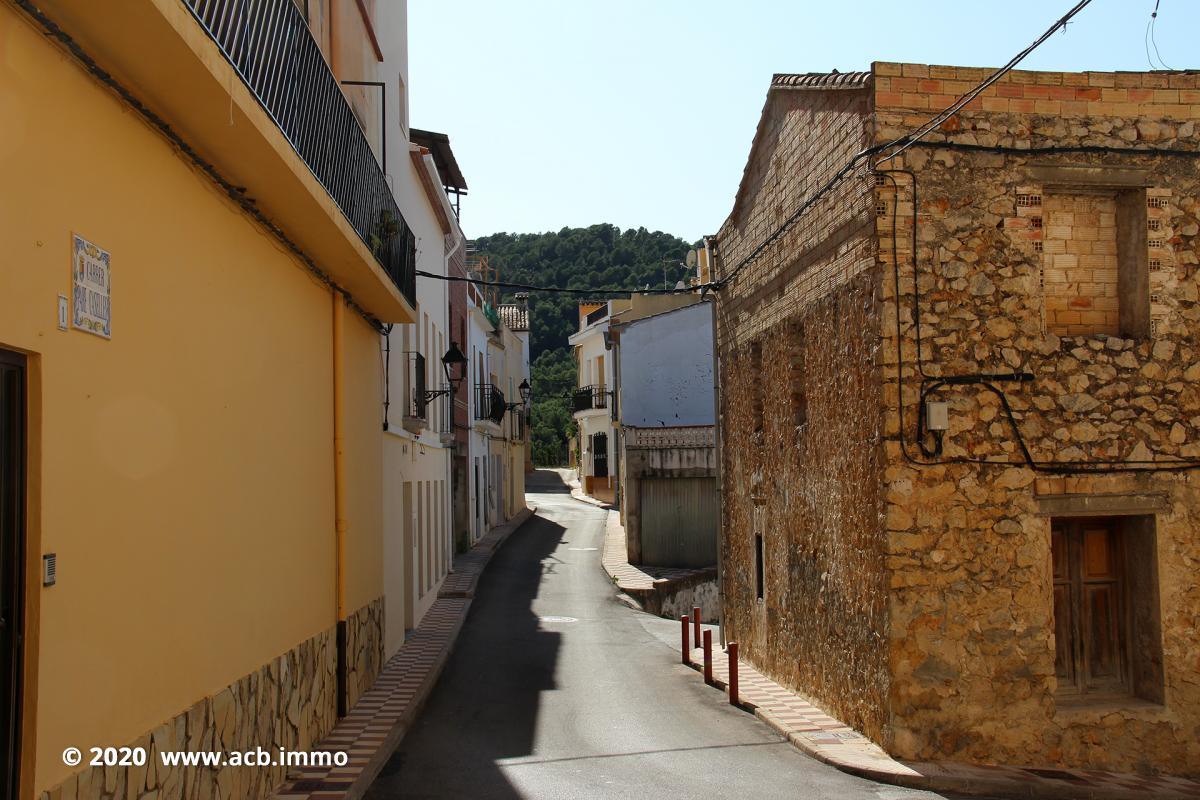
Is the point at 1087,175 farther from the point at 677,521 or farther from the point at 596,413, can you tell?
the point at 596,413

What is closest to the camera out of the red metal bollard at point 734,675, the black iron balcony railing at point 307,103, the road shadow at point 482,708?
the black iron balcony railing at point 307,103

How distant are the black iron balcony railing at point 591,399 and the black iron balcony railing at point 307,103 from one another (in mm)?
31957

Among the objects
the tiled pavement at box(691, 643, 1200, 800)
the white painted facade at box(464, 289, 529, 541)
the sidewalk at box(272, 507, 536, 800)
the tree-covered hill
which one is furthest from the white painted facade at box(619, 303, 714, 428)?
the tree-covered hill

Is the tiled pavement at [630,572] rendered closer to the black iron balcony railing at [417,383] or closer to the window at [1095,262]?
the black iron balcony railing at [417,383]

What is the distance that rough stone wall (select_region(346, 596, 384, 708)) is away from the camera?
36.4 ft

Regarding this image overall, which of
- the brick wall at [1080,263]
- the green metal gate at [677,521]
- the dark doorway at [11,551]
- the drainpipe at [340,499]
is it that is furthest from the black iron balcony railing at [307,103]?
the green metal gate at [677,521]

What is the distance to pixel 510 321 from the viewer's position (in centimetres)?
5184

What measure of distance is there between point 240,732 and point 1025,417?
6.67 m

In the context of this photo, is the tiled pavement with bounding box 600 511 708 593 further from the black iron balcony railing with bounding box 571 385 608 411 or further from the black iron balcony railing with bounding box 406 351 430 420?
the black iron balcony railing with bounding box 571 385 608 411

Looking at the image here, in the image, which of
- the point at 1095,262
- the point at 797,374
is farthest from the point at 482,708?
the point at 1095,262

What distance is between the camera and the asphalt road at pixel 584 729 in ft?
27.3

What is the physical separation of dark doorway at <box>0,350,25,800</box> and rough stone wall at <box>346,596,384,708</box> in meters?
6.94

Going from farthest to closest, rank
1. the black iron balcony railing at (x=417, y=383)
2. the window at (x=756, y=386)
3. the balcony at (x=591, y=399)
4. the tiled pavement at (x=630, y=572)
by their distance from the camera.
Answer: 1. the balcony at (x=591, y=399)
2. the tiled pavement at (x=630, y=572)
3. the black iron balcony railing at (x=417, y=383)
4. the window at (x=756, y=386)

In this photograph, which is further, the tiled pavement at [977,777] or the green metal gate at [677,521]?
the green metal gate at [677,521]
